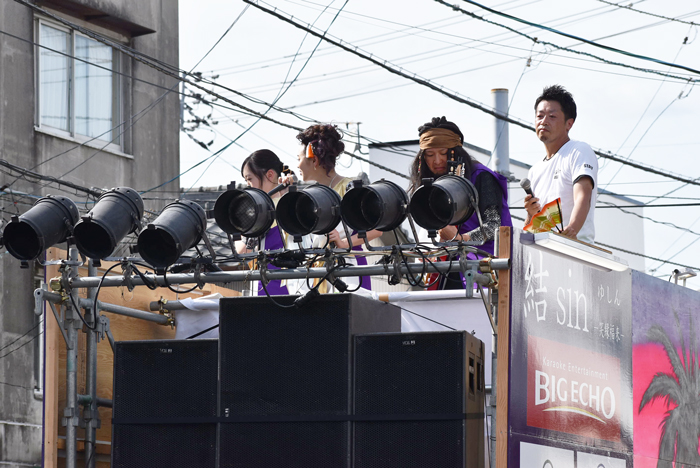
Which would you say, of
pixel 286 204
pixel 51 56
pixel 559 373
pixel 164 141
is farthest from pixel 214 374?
pixel 164 141

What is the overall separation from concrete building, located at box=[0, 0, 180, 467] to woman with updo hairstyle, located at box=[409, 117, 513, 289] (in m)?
6.18

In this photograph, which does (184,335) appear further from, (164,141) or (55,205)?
(164,141)

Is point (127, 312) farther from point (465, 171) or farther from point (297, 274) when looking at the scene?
point (465, 171)

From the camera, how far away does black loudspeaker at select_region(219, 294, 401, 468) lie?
14.5 feet

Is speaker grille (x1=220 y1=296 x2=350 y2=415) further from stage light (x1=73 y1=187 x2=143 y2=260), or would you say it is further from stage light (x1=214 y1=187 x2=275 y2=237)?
stage light (x1=73 y1=187 x2=143 y2=260)

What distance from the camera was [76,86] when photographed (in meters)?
13.7

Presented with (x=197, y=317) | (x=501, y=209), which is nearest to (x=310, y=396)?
(x=501, y=209)

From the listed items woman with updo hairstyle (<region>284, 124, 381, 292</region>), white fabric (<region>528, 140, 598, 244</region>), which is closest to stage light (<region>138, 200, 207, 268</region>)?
woman with updo hairstyle (<region>284, 124, 381, 292</region>)

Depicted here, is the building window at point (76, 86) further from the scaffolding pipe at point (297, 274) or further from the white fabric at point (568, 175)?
the white fabric at point (568, 175)

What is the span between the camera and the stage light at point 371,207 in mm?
4566

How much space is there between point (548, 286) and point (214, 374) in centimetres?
154

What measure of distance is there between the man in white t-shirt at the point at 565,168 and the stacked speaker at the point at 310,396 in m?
1.02

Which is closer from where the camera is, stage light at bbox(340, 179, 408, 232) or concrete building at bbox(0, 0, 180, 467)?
stage light at bbox(340, 179, 408, 232)

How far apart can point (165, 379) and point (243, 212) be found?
2.79 ft
